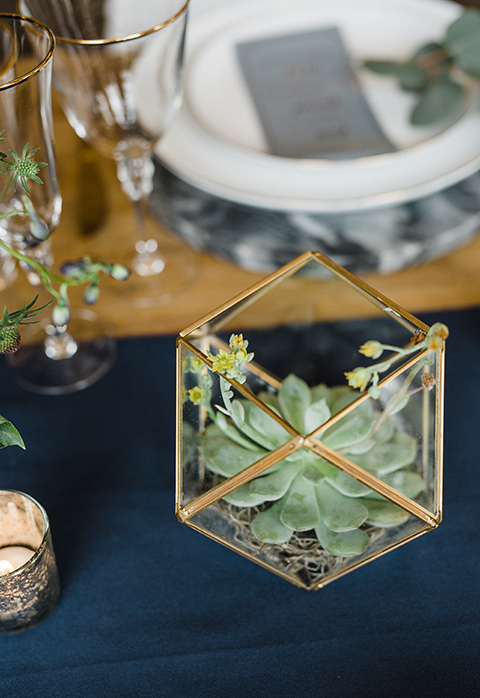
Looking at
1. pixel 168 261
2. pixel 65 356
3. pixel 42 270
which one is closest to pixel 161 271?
pixel 168 261

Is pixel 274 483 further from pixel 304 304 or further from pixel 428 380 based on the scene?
pixel 304 304

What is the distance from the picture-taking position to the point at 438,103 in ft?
2.25

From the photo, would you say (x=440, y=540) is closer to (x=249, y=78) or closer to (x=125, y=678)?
(x=125, y=678)

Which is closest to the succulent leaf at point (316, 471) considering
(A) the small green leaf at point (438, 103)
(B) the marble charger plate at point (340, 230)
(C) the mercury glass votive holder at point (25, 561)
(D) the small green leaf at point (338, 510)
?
(D) the small green leaf at point (338, 510)

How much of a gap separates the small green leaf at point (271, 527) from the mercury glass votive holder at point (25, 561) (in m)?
0.12

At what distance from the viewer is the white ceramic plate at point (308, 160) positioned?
0.63 m

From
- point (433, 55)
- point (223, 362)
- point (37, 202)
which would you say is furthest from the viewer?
point (433, 55)

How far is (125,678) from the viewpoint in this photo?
0.42m

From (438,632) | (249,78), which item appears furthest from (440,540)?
(249,78)

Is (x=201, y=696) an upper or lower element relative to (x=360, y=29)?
lower

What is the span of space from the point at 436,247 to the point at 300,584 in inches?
12.7

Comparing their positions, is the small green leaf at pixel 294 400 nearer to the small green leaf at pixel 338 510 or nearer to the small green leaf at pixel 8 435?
the small green leaf at pixel 338 510

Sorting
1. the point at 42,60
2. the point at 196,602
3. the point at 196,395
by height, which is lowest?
the point at 196,602

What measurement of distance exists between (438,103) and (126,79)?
0.29 metres
